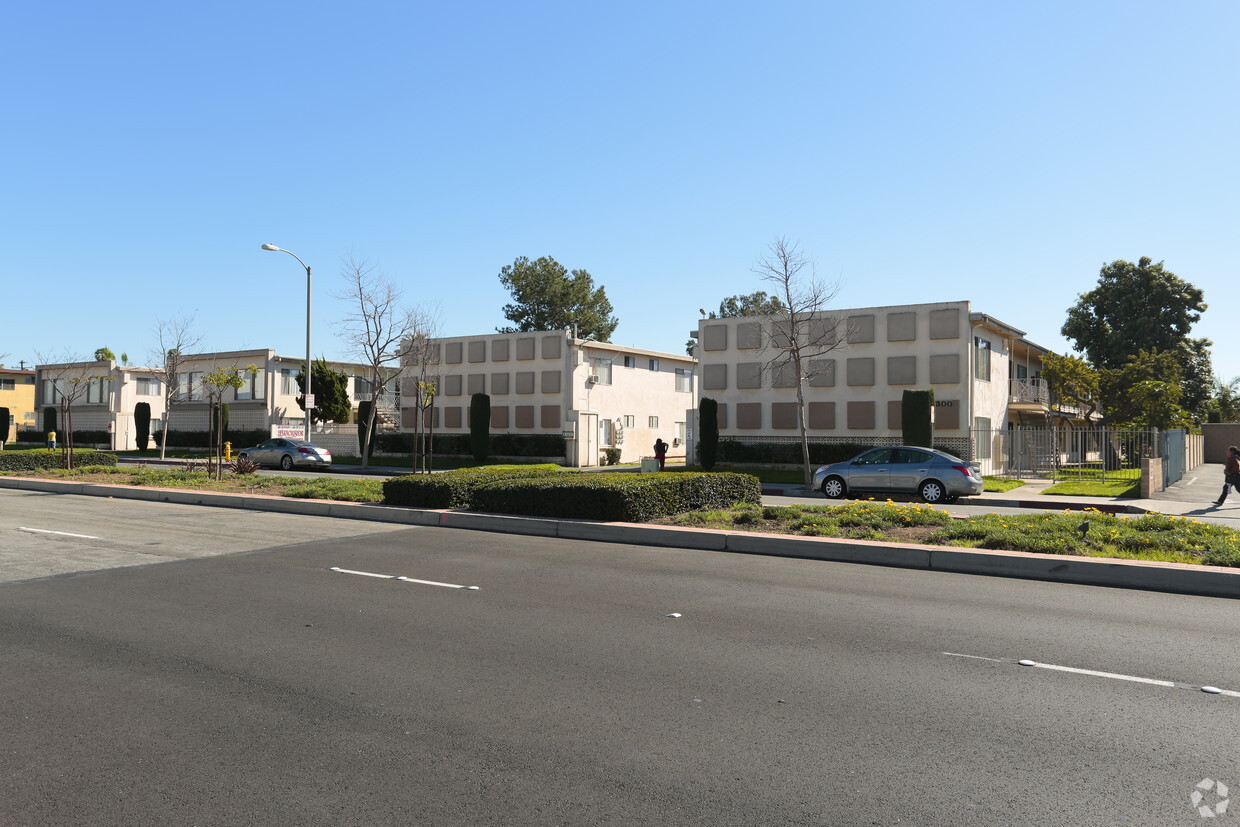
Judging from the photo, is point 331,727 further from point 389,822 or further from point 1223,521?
point 1223,521

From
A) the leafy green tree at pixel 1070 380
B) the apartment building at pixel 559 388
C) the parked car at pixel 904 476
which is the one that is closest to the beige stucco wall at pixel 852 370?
the apartment building at pixel 559 388

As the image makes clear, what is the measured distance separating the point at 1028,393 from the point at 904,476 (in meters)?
22.3

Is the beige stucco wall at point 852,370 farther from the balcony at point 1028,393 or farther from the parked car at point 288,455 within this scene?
the parked car at point 288,455

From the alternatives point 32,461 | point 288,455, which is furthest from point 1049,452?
point 32,461

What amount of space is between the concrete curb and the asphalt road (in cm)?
50

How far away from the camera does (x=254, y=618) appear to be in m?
7.60

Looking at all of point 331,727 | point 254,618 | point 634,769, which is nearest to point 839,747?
point 634,769

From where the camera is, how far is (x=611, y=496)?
13859 mm

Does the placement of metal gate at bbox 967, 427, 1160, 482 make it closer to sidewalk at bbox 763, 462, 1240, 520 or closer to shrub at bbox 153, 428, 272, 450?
sidewalk at bbox 763, 462, 1240, 520

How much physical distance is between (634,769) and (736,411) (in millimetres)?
35371

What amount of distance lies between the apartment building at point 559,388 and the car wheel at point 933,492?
20.0m

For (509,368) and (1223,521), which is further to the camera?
(509,368)

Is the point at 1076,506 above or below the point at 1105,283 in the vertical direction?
below

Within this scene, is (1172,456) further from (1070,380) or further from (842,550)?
(842,550)
